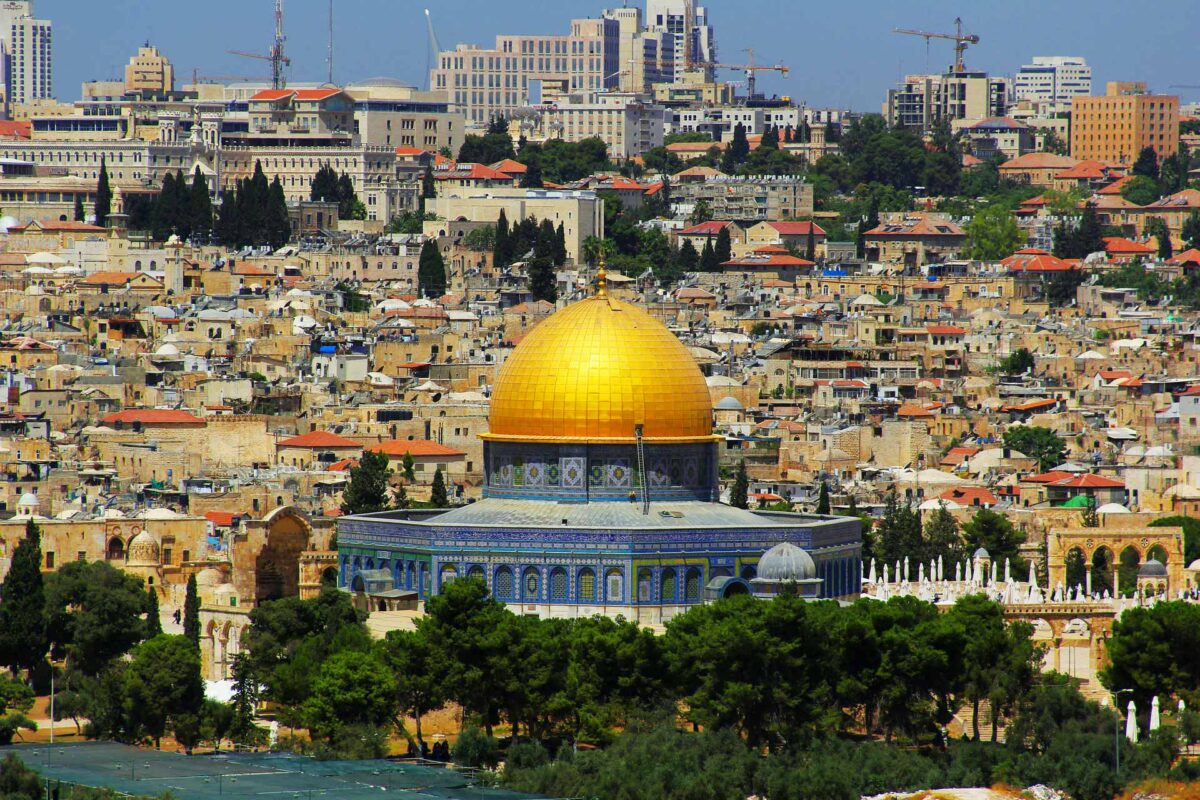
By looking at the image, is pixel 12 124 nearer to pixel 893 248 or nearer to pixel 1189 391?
pixel 893 248

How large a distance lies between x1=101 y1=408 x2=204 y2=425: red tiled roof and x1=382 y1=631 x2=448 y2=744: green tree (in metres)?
37.9

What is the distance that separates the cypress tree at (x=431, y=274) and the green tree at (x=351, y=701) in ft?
224

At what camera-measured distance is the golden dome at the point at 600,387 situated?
56094 mm

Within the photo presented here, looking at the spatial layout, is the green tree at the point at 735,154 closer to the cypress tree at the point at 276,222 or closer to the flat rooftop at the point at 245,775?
the cypress tree at the point at 276,222

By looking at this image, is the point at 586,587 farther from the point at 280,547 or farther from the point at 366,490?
the point at 366,490

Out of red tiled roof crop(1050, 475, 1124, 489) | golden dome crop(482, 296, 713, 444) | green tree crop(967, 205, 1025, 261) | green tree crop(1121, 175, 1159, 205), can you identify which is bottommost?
red tiled roof crop(1050, 475, 1124, 489)

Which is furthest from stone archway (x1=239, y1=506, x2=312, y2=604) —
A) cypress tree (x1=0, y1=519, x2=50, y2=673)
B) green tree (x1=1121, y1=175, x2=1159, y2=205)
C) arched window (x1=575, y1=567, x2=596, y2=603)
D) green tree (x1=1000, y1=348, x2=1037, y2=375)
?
green tree (x1=1121, y1=175, x2=1159, y2=205)

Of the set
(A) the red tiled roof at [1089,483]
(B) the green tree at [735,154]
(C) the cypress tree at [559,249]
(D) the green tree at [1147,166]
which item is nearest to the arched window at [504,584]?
(A) the red tiled roof at [1089,483]

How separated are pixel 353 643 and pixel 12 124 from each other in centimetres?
11414

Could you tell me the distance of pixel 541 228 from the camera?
124 m

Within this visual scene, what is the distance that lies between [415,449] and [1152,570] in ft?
76.2

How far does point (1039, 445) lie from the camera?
8775 cm

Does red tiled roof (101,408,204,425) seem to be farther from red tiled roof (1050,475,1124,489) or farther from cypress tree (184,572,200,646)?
cypress tree (184,572,200,646)

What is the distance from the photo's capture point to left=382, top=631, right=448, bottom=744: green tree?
48906mm
